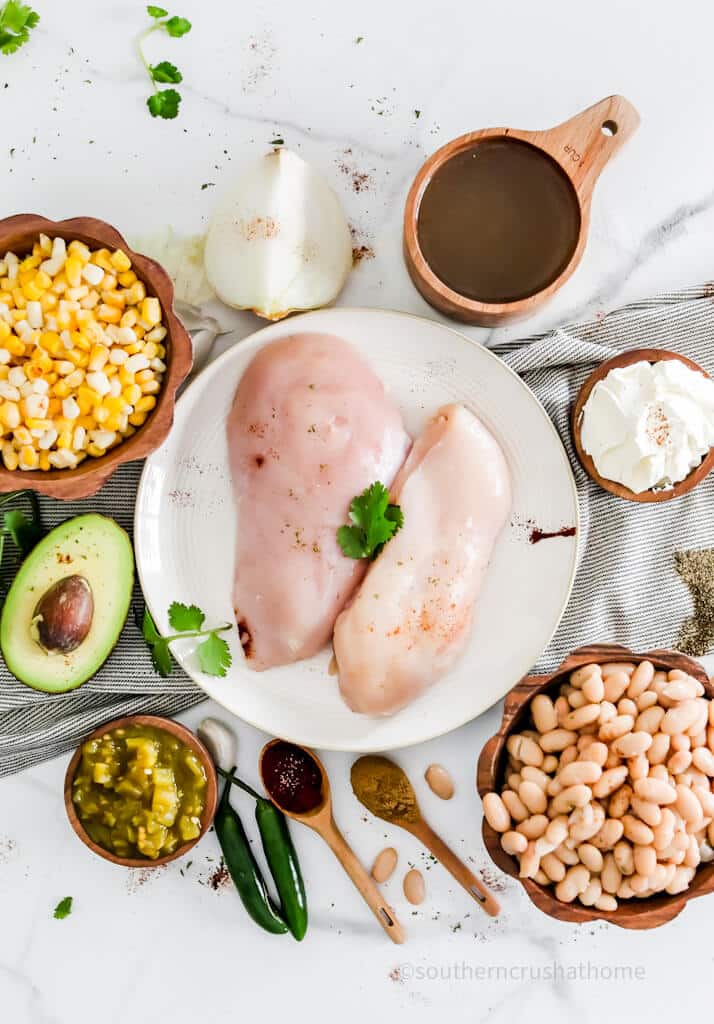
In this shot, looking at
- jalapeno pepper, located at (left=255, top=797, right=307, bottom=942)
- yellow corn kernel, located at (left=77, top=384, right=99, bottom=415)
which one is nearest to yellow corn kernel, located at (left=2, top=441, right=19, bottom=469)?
yellow corn kernel, located at (left=77, top=384, right=99, bottom=415)

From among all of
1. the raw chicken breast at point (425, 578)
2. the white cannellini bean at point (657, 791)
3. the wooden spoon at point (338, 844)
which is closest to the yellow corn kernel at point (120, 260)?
the raw chicken breast at point (425, 578)

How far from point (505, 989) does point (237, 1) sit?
2.46m

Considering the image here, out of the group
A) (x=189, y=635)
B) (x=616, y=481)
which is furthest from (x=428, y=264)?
(x=189, y=635)

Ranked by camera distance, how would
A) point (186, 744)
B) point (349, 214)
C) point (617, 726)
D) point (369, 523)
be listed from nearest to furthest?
point (617, 726)
point (369, 523)
point (186, 744)
point (349, 214)

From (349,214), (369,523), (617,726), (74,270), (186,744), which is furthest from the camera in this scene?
(349,214)

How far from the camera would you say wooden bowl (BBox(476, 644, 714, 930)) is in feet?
6.05

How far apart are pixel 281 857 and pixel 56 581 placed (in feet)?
2.76

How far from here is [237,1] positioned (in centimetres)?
213

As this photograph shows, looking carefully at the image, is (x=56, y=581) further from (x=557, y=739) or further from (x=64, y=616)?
(x=557, y=739)

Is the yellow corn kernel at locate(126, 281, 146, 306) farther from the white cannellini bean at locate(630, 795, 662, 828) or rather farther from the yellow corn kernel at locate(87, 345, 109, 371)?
the white cannellini bean at locate(630, 795, 662, 828)

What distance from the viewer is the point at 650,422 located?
1.88 m

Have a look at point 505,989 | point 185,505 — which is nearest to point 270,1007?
point 505,989

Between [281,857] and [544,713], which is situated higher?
[544,713]

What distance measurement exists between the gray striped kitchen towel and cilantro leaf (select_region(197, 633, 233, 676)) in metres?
0.13
